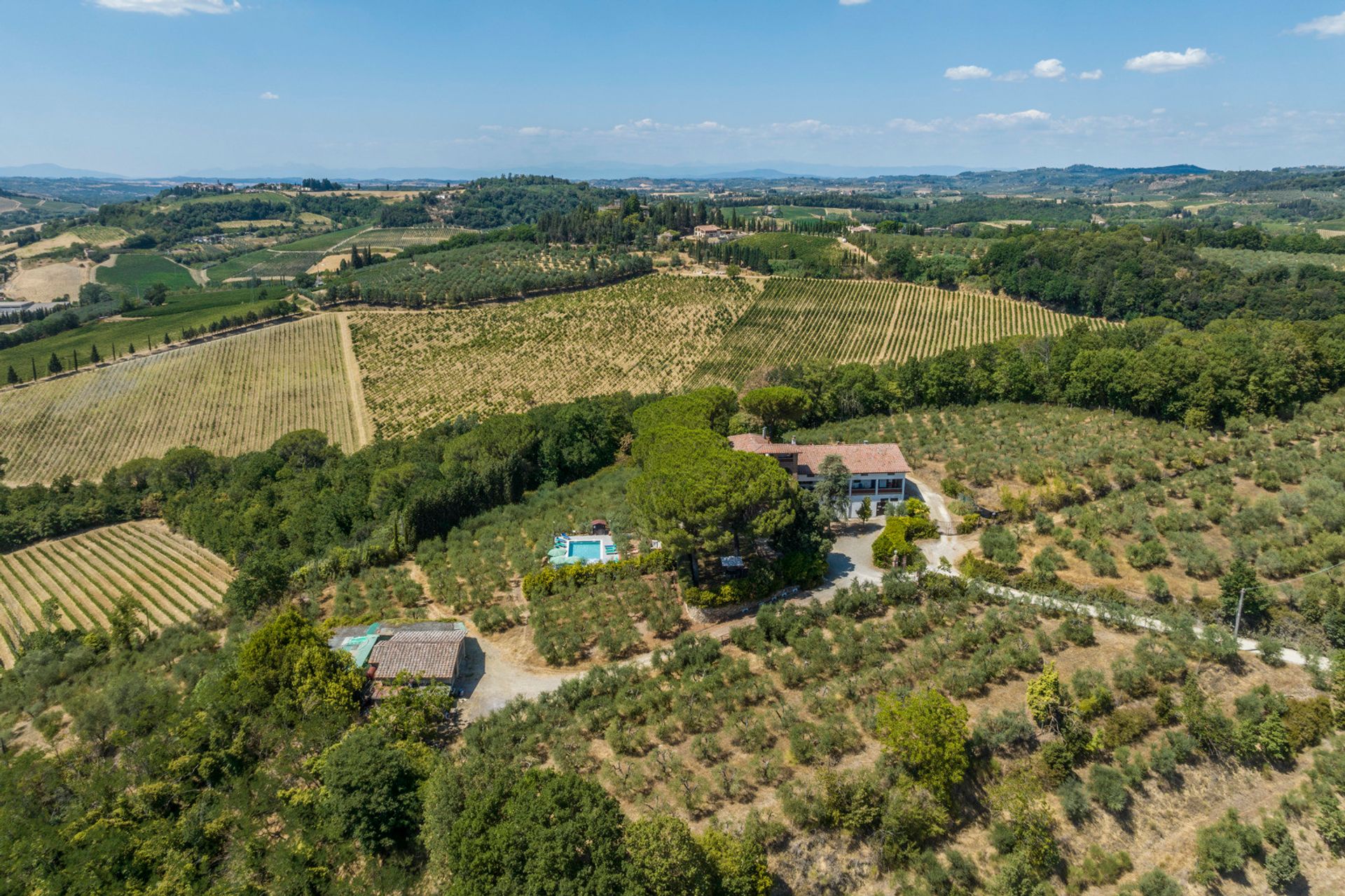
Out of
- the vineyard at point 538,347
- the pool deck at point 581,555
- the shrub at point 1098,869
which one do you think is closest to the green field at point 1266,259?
the vineyard at point 538,347

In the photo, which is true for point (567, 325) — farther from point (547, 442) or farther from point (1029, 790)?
point (1029, 790)

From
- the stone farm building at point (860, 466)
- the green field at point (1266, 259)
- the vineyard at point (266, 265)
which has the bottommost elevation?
the stone farm building at point (860, 466)

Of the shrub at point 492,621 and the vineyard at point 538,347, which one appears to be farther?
the vineyard at point 538,347

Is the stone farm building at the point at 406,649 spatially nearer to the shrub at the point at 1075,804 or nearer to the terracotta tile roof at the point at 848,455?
the terracotta tile roof at the point at 848,455

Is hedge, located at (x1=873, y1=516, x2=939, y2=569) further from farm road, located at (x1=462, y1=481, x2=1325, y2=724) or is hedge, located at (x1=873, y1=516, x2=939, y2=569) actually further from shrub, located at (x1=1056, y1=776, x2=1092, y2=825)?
shrub, located at (x1=1056, y1=776, x2=1092, y2=825)

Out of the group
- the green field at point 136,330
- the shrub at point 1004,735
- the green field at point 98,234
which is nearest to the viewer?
the shrub at point 1004,735

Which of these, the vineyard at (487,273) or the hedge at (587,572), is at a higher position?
the vineyard at (487,273)

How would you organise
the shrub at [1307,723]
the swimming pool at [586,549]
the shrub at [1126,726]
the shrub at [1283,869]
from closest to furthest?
the shrub at [1283,869] → the shrub at [1307,723] → the shrub at [1126,726] → the swimming pool at [586,549]

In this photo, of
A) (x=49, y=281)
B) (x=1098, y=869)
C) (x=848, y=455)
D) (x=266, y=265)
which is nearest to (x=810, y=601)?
(x=848, y=455)
